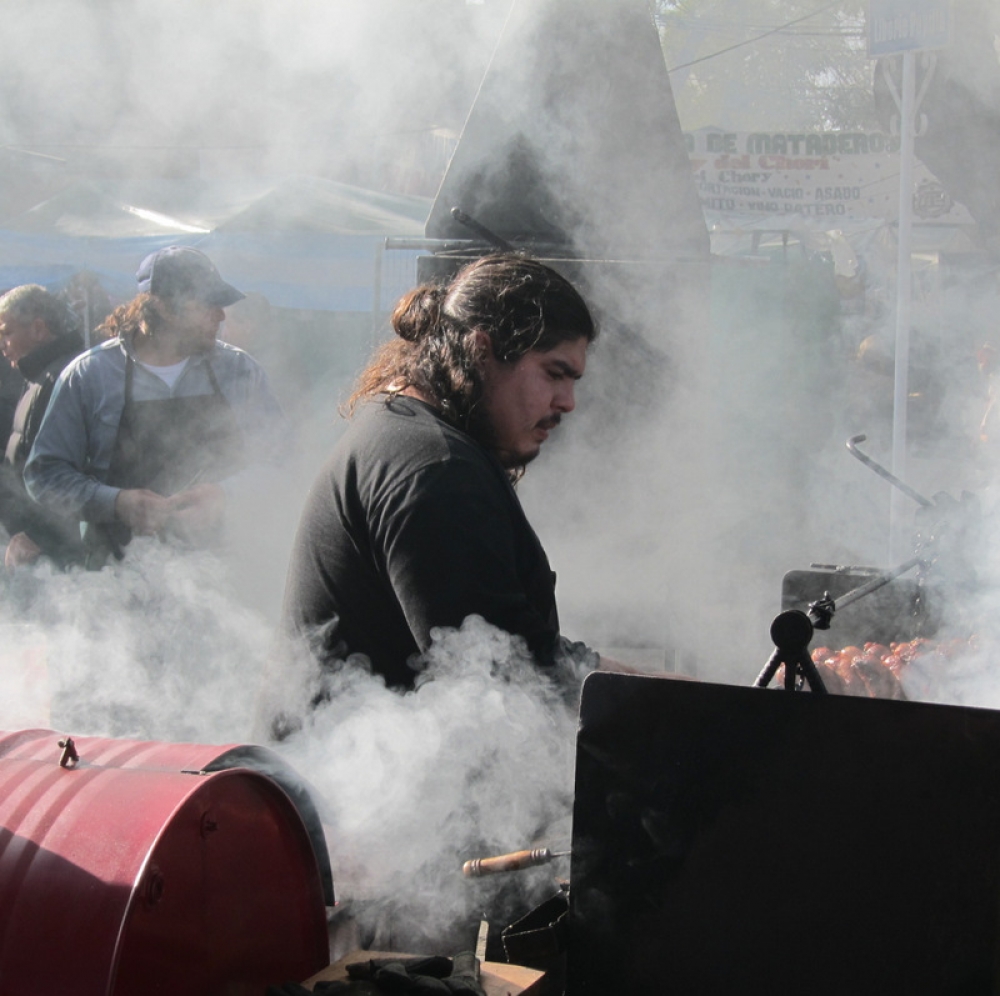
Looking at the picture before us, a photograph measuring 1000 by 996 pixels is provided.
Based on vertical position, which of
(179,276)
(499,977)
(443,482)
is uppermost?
(179,276)

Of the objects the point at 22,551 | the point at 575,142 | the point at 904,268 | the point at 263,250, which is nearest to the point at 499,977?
the point at 22,551

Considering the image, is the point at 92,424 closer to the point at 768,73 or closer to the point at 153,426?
the point at 153,426

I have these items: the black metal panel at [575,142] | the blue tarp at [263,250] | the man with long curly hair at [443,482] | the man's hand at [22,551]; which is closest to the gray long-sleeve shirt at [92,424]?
the man's hand at [22,551]

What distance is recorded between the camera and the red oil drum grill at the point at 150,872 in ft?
3.58

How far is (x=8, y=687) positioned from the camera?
8.18 ft

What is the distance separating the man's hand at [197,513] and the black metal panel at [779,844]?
2.52 metres

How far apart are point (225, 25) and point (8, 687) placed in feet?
8.85

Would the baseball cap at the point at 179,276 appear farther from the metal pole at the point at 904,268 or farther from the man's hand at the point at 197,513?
the metal pole at the point at 904,268

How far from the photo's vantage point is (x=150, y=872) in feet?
3.67

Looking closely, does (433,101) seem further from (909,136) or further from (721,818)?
(721,818)

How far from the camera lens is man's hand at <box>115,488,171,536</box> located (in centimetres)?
346

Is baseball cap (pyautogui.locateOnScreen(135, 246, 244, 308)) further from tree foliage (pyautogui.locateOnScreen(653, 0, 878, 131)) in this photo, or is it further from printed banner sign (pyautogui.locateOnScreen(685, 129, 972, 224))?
tree foliage (pyautogui.locateOnScreen(653, 0, 878, 131))

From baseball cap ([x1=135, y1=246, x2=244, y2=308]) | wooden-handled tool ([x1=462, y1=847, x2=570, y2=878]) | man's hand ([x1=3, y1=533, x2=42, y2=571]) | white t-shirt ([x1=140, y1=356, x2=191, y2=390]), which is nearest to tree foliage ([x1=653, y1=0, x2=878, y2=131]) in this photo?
baseball cap ([x1=135, y1=246, x2=244, y2=308])

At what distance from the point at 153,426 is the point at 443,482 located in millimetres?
2353
